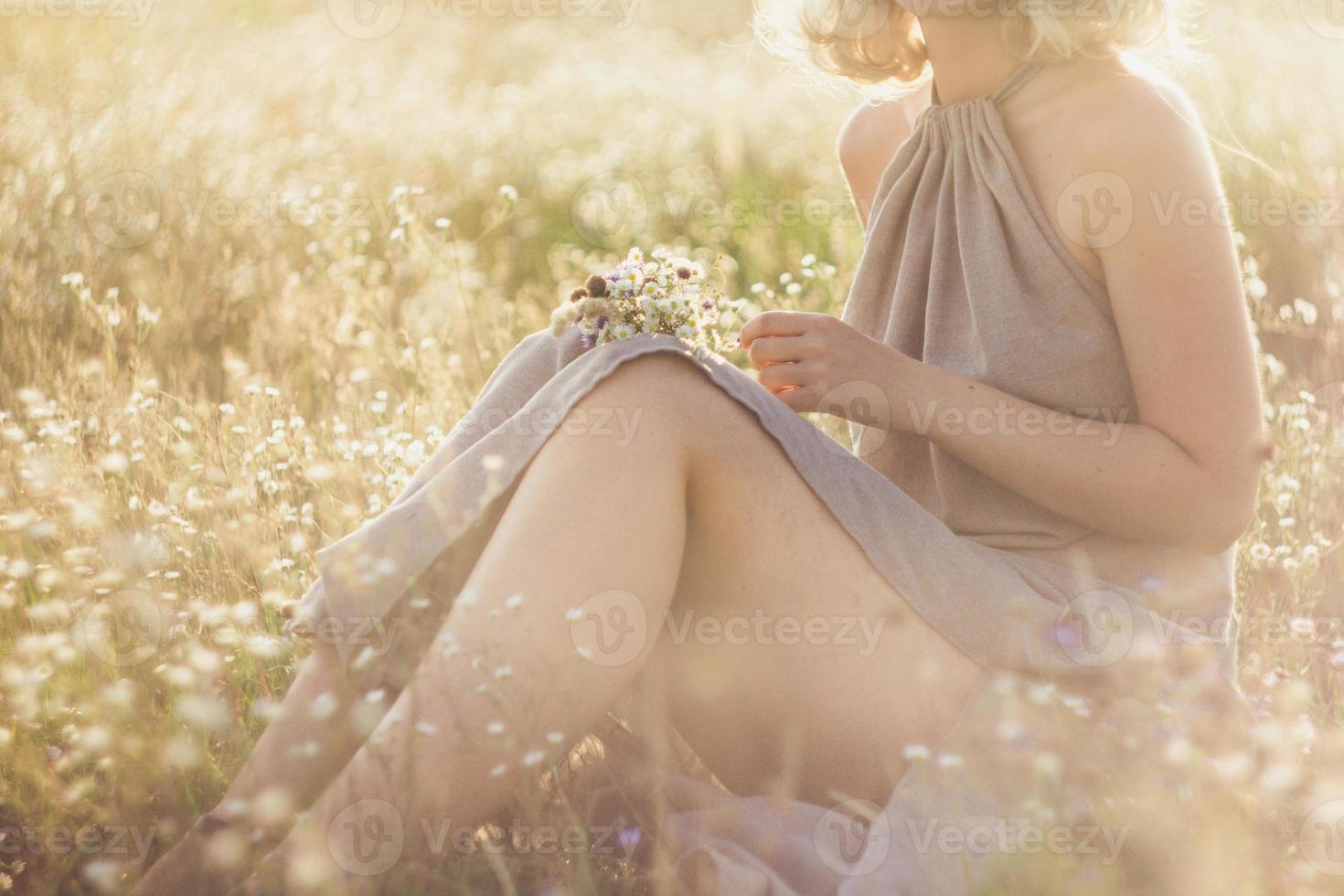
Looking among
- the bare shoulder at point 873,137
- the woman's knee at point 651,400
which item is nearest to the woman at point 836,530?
the woman's knee at point 651,400

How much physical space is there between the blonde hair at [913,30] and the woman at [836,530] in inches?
0.4

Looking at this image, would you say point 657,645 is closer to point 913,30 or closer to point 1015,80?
point 1015,80

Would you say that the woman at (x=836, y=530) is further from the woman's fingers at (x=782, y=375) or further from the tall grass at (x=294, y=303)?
the tall grass at (x=294, y=303)

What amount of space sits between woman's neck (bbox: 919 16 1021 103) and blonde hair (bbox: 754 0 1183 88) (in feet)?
0.06

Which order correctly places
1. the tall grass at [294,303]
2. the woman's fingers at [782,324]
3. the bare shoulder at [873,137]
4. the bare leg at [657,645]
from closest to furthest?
1. the bare leg at [657,645]
2. the woman's fingers at [782,324]
3. the tall grass at [294,303]
4. the bare shoulder at [873,137]

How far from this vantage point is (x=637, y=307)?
1.98m

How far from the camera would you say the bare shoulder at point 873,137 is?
274 cm

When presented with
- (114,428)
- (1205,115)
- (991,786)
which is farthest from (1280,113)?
(114,428)

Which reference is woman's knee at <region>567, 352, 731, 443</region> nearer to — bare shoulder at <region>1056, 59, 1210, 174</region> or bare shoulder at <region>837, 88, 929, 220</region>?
bare shoulder at <region>1056, 59, 1210, 174</region>

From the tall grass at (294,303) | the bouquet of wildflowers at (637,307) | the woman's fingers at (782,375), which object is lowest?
the tall grass at (294,303)

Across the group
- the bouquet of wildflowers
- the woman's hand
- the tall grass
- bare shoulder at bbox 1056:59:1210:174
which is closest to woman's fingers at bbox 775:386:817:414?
the woman's hand

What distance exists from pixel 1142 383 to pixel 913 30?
3.44 feet

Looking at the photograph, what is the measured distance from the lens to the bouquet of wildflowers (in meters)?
1.97

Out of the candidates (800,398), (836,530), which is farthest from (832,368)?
(836,530)
